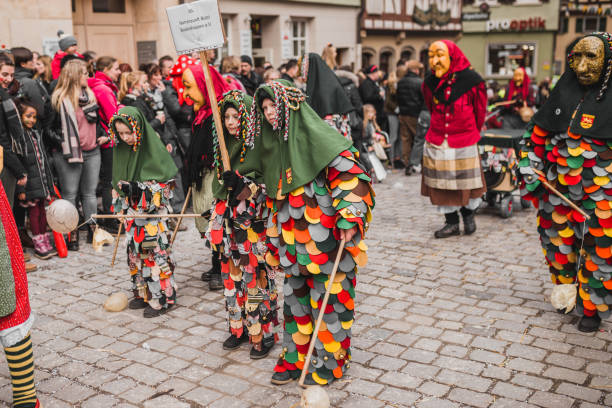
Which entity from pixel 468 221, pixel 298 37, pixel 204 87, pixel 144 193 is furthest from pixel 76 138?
pixel 298 37

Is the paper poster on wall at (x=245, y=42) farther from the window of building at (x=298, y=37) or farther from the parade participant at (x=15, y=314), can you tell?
the parade participant at (x=15, y=314)

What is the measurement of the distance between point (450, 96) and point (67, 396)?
5.11 meters

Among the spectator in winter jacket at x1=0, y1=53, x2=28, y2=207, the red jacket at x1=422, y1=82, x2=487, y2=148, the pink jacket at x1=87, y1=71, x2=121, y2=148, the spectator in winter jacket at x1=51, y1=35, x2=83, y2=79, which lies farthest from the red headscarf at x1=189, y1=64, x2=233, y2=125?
the spectator in winter jacket at x1=51, y1=35, x2=83, y2=79

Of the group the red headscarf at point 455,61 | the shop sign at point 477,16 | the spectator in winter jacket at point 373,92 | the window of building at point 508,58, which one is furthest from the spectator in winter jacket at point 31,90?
the window of building at point 508,58

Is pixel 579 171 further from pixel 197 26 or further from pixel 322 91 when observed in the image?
pixel 322 91

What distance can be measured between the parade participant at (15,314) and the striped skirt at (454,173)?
16.4 feet

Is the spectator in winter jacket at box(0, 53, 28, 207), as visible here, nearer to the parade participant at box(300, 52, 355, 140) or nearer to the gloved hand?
the gloved hand

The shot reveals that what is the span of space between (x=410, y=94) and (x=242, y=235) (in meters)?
7.84

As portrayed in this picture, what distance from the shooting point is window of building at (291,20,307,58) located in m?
18.6

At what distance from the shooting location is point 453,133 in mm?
7047

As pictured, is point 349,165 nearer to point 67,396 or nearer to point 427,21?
point 67,396

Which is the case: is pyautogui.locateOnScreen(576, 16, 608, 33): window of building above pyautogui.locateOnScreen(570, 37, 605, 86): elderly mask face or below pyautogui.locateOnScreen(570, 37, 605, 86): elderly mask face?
above

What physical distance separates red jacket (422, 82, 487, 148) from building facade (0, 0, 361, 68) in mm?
7382

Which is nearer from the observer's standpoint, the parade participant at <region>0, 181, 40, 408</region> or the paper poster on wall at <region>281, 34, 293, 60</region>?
the parade participant at <region>0, 181, 40, 408</region>
